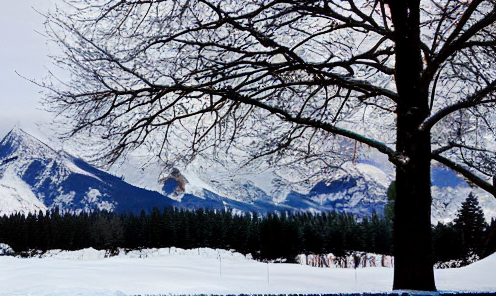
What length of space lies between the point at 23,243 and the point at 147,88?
3353 inches

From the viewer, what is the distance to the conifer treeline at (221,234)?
180 ft

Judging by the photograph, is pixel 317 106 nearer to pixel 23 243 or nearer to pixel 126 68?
pixel 126 68

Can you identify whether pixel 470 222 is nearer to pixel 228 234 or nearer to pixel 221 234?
pixel 228 234

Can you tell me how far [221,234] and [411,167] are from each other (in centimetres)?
6160

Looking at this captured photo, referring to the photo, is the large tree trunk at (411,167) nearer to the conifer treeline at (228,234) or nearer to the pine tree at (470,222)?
the conifer treeline at (228,234)

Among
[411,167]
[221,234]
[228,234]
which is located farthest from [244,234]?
[411,167]

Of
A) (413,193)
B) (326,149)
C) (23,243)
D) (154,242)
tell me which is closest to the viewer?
(413,193)

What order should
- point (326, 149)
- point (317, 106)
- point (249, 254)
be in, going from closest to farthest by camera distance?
point (317, 106), point (326, 149), point (249, 254)

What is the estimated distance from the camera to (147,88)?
9922 millimetres


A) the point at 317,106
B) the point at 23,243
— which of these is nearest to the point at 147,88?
the point at 317,106

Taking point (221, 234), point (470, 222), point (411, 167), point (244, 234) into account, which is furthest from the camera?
point (221, 234)

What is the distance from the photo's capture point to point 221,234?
226 ft

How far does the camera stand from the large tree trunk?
8.66 metres

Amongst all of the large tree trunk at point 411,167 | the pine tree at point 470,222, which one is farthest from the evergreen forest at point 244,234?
the large tree trunk at point 411,167
